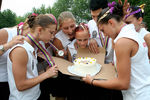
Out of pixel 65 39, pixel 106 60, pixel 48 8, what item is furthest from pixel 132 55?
pixel 48 8

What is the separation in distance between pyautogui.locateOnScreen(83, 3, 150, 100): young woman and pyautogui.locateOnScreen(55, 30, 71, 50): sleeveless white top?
1.10 metres

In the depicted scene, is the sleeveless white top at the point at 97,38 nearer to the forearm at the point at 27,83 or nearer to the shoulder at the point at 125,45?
the shoulder at the point at 125,45

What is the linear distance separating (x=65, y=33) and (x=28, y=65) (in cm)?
118

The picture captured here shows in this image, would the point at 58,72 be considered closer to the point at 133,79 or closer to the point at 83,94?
the point at 83,94

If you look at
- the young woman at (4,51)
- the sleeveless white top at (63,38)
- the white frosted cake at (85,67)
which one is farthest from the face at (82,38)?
the young woman at (4,51)

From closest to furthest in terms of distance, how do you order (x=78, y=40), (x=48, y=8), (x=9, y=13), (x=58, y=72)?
(x=58, y=72) → (x=78, y=40) → (x=9, y=13) → (x=48, y=8)

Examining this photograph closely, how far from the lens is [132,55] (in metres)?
1.40

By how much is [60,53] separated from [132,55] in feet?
4.02

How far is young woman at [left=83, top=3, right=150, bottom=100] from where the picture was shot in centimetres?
137

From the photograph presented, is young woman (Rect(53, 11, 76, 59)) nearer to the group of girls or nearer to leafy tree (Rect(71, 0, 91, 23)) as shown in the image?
the group of girls

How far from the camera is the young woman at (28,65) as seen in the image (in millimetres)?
1555

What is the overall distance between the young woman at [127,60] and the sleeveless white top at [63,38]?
3.61 feet

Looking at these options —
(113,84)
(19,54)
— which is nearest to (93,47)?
(113,84)

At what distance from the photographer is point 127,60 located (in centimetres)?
136
